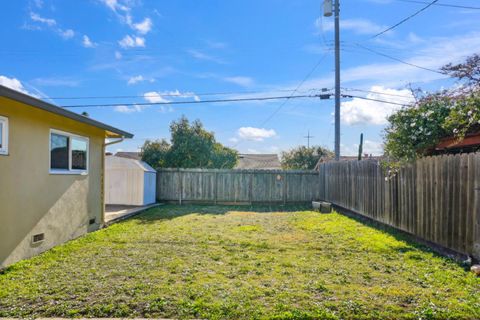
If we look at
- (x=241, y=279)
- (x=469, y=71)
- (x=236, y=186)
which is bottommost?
(x=241, y=279)

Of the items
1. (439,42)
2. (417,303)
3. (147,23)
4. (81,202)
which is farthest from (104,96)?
(417,303)

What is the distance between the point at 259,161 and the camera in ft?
137

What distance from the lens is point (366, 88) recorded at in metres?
15.0

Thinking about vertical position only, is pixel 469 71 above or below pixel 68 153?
above

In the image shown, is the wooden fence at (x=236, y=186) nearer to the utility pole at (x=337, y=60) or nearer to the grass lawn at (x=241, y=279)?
the utility pole at (x=337, y=60)

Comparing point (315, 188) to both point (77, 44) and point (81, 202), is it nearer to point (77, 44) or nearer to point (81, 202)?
point (81, 202)

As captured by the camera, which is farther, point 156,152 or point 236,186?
point 156,152

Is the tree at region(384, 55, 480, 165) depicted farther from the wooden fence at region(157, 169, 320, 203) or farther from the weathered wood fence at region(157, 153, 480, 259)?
the wooden fence at region(157, 169, 320, 203)

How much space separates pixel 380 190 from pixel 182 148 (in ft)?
35.2

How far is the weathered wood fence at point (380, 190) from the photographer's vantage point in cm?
478

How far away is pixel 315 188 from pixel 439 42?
24.0 ft

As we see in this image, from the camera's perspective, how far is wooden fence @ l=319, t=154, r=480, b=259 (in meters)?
4.64

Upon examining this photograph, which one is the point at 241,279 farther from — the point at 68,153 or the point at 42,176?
the point at 68,153

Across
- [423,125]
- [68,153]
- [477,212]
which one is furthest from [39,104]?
[423,125]
